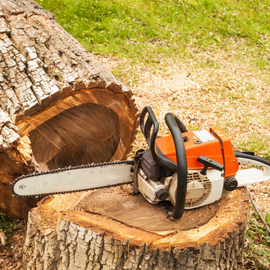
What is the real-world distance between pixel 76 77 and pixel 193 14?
484cm

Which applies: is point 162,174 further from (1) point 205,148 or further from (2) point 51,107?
(2) point 51,107

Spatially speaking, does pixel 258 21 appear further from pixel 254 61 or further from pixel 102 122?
pixel 102 122

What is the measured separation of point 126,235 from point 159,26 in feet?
16.3

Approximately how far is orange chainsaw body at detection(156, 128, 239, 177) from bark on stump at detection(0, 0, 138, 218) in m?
0.73

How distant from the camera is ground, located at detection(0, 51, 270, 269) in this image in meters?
3.76

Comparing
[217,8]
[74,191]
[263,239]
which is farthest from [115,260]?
[217,8]

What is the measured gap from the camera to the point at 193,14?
6.26 meters

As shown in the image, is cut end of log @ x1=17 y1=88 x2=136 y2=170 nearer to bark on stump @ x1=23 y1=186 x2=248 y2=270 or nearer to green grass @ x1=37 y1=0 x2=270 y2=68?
bark on stump @ x1=23 y1=186 x2=248 y2=270

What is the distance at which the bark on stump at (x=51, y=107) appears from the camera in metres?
2.07

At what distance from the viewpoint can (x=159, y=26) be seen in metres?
5.88

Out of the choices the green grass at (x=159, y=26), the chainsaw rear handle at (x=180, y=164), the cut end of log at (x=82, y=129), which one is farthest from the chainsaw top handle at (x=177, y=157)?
the green grass at (x=159, y=26)

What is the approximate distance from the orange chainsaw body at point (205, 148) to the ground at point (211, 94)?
51.0 inches

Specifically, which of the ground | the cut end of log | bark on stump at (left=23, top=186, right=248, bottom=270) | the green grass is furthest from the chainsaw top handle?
the green grass

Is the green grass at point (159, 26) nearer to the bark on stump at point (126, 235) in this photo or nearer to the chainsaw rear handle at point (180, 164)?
the bark on stump at point (126, 235)
